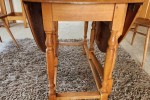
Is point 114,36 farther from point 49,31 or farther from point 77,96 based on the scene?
point 77,96

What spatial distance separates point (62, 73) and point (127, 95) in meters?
0.65

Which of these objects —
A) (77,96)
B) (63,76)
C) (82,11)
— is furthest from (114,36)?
(63,76)

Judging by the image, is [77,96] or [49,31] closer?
[49,31]

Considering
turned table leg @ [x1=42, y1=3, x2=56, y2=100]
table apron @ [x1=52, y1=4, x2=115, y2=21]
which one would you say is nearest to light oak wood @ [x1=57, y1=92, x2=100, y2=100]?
turned table leg @ [x1=42, y1=3, x2=56, y2=100]

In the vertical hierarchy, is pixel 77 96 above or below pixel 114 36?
below

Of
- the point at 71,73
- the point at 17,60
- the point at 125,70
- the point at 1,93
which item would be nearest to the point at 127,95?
the point at 125,70

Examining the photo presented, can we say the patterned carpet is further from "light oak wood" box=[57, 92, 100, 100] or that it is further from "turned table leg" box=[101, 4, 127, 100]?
"turned table leg" box=[101, 4, 127, 100]

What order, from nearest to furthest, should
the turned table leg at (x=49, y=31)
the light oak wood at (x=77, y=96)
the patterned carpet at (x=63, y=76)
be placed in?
the turned table leg at (x=49, y=31) → the light oak wood at (x=77, y=96) → the patterned carpet at (x=63, y=76)

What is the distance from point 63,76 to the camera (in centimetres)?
159

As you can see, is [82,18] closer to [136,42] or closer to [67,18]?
[67,18]

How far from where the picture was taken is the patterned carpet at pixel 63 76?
1358 mm

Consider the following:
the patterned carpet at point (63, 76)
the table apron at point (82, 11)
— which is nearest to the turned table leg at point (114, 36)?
the table apron at point (82, 11)

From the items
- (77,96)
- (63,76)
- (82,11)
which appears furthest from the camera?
(63,76)

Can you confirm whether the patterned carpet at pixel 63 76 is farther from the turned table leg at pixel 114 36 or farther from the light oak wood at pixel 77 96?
the turned table leg at pixel 114 36
